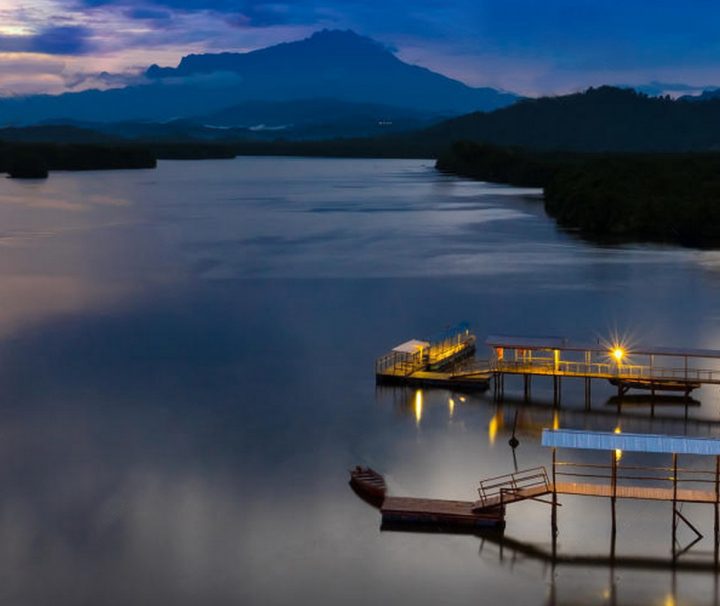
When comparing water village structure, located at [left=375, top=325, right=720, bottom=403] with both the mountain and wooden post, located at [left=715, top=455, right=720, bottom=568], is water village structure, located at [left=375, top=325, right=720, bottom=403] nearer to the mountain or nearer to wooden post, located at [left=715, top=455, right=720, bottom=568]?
wooden post, located at [left=715, top=455, right=720, bottom=568]

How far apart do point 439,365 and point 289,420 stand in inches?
167

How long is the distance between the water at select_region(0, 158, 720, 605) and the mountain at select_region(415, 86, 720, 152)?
4998 inches

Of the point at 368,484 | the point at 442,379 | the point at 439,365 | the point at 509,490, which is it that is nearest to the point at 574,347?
the point at 442,379

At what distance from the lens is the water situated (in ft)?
46.5

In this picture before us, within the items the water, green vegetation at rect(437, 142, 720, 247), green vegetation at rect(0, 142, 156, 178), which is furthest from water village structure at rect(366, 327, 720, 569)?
green vegetation at rect(0, 142, 156, 178)

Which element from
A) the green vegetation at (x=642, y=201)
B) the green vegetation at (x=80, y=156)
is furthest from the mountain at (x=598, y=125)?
the green vegetation at (x=642, y=201)

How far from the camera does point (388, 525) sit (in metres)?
15.3

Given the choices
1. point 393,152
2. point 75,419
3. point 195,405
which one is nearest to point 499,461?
point 195,405

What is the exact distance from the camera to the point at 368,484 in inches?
653

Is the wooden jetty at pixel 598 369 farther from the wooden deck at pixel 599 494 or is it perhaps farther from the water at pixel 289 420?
the wooden deck at pixel 599 494

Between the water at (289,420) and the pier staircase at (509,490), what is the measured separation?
410 mm

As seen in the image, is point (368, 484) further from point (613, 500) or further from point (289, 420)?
point (289, 420)

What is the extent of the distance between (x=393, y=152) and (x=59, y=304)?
515 ft

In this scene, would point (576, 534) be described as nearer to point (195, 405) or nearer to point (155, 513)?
point (155, 513)
